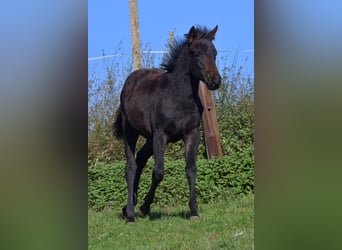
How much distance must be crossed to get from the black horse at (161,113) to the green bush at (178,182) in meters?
0.06

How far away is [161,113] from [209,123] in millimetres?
305

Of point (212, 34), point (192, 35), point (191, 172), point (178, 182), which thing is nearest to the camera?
point (212, 34)

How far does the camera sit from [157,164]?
300cm

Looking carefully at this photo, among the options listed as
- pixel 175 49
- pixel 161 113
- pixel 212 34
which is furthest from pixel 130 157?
pixel 212 34

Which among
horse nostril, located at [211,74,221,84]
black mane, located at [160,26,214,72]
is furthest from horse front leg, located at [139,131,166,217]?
horse nostril, located at [211,74,221,84]

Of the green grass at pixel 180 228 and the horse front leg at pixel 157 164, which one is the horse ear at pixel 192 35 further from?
the green grass at pixel 180 228

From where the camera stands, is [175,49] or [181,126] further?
[181,126]

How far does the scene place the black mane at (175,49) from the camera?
267cm

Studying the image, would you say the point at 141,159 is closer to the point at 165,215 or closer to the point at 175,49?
the point at 165,215

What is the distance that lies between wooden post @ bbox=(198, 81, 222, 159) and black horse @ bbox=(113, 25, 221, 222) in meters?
0.04

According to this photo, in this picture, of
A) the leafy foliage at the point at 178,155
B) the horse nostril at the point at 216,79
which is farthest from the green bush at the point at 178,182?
the horse nostril at the point at 216,79

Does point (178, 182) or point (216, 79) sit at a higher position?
point (216, 79)
